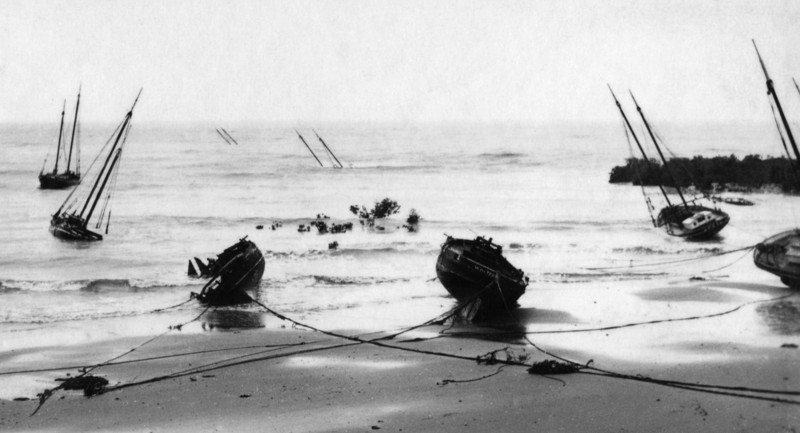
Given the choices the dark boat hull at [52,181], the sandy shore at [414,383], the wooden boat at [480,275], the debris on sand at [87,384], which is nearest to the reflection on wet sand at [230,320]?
the sandy shore at [414,383]

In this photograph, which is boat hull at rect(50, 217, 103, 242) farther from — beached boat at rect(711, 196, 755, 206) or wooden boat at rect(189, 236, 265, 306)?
beached boat at rect(711, 196, 755, 206)

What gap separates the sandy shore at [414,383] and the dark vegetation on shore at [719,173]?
1314 inches

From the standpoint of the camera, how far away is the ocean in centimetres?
1827

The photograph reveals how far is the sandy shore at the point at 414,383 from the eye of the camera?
9453mm

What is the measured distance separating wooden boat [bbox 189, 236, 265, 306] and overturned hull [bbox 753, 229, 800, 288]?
13.8m

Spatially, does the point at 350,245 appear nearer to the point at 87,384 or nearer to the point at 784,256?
the point at 784,256

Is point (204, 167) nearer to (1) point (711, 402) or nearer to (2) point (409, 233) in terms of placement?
(2) point (409, 233)

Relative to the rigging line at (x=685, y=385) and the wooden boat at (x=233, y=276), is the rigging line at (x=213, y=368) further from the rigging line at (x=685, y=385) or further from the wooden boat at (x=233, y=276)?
the wooden boat at (x=233, y=276)

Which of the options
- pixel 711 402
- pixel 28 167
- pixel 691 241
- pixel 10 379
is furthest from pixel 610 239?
pixel 28 167

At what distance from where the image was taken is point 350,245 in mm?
29609

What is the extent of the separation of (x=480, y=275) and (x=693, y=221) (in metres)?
17.3

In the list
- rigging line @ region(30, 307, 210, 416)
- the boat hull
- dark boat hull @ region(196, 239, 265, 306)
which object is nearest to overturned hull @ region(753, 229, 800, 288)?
dark boat hull @ region(196, 239, 265, 306)

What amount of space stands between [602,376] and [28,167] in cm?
6818

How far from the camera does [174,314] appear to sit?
18.0 m
